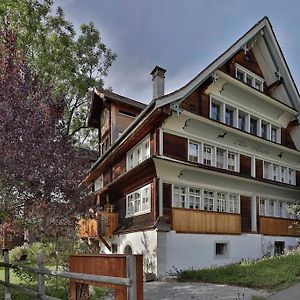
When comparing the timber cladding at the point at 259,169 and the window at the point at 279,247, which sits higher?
the timber cladding at the point at 259,169

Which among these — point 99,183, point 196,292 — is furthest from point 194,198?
point 99,183

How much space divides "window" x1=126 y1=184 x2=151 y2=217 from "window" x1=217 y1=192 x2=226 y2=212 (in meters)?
3.88

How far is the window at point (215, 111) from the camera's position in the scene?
20.5 m

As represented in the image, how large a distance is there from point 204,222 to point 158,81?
25.0ft

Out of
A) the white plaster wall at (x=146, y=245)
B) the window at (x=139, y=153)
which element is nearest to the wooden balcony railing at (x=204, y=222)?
the white plaster wall at (x=146, y=245)

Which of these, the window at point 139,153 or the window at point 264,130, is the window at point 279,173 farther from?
the window at point 139,153

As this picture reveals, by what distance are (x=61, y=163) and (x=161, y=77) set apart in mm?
11782

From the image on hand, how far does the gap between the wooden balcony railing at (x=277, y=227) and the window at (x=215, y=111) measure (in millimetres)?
6283

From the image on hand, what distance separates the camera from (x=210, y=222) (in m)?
18.3

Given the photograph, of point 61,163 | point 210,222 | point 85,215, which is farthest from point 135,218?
point 61,163

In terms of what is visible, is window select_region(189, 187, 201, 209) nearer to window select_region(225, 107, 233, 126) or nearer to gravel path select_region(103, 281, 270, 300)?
gravel path select_region(103, 281, 270, 300)

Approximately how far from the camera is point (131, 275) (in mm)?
4875

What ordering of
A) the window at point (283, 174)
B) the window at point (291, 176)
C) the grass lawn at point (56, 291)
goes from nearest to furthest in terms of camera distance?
the grass lawn at point (56, 291)
the window at point (283, 174)
the window at point (291, 176)

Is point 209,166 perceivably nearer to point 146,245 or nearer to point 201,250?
point 201,250
